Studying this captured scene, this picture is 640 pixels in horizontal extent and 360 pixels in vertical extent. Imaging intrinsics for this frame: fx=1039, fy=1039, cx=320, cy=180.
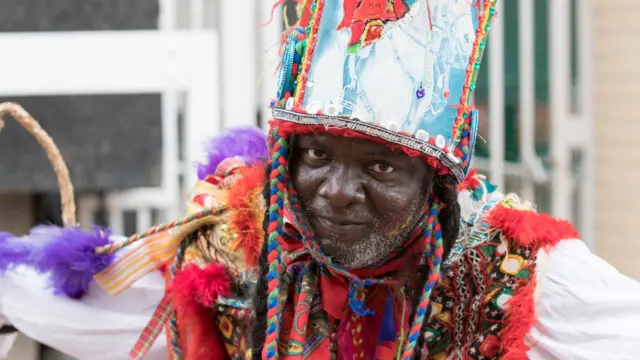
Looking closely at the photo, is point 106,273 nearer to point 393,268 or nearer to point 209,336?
point 209,336

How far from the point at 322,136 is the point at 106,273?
755mm

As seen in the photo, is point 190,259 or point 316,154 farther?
point 190,259

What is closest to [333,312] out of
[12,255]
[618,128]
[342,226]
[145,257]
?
[342,226]

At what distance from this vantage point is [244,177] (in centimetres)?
248

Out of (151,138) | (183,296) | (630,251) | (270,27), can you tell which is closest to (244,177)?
(183,296)

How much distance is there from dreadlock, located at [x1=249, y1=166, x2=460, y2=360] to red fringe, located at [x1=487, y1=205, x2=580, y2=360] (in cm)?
11

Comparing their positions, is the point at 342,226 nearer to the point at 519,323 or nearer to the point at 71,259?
the point at 519,323

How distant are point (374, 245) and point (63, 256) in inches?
31.8

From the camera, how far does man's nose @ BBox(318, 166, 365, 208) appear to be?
2.06 metres

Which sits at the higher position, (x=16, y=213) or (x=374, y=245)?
(x=374, y=245)

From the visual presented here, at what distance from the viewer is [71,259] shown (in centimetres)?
248

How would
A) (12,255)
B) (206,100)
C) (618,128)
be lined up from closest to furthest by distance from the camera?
(12,255) < (206,100) < (618,128)

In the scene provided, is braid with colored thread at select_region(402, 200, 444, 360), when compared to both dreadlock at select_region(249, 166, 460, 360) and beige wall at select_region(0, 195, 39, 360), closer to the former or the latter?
dreadlock at select_region(249, 166, 460, 360)

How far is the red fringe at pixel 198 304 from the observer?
7.92ft
